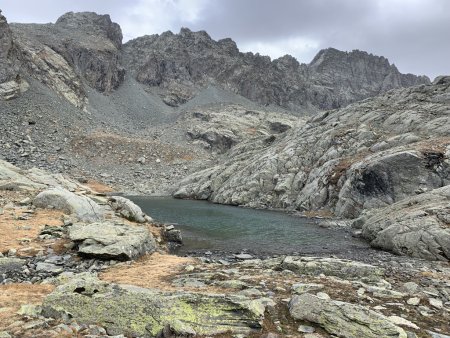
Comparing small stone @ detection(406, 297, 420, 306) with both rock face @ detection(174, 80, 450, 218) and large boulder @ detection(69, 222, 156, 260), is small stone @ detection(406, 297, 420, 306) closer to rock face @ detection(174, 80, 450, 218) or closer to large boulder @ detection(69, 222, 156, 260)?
large boulder @ detection(69, 222, 156, 260)

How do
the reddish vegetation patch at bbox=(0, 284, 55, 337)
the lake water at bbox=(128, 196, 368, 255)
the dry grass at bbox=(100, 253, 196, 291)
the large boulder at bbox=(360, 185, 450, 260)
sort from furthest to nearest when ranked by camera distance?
the lake water at bbox=(128, 196, 368, 255) → the large boulder at bbox=(360, 185, 450, 260) → the dry grass at bbox=(100, 253, 196, 291) → the reddish vegetation patch at bbox=(0, 284, 55, 337)

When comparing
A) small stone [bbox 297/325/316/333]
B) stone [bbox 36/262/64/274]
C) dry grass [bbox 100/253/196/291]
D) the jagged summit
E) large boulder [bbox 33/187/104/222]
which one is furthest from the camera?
the jagged summit

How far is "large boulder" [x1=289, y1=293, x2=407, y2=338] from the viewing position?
346 inches

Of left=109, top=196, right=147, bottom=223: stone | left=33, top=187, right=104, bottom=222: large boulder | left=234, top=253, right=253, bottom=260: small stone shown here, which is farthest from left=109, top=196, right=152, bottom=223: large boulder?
left=234, top=253, right=253, bottom=260: small stone

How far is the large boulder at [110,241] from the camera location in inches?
724

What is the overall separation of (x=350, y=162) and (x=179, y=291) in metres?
44.1

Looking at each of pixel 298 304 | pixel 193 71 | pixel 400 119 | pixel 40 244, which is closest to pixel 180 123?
pixel 193 71

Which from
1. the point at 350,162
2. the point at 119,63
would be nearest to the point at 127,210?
the point at 350,162

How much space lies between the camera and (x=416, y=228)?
25391 mm

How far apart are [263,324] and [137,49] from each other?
19770 cm

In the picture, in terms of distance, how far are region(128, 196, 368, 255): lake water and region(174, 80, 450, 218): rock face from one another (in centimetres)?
799

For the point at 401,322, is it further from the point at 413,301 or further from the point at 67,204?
the point at 67,204

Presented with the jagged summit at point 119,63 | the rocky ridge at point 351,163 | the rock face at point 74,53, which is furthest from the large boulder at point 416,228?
the rock face at point 74,53

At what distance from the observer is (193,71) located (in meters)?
186
